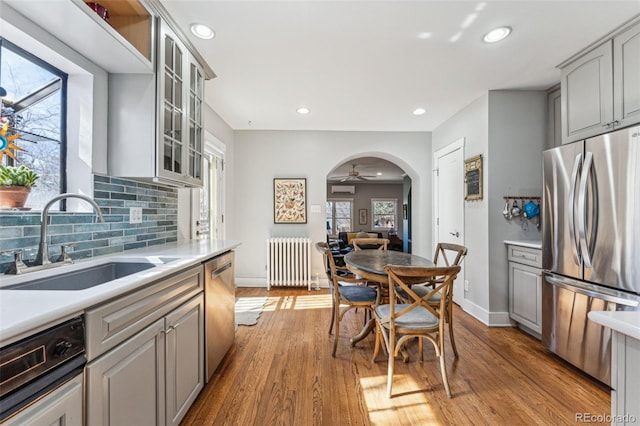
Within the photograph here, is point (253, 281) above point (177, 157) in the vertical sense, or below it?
below

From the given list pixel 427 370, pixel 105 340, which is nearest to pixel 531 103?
pixel 427 370

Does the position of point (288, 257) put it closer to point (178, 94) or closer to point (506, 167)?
point (178, 94)

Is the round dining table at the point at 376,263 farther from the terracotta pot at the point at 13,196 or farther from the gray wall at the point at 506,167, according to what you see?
the terracotta pot at the point at 13,196

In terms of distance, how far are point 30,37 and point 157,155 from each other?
2.41 feet

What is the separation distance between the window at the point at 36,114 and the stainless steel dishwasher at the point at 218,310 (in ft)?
3.19

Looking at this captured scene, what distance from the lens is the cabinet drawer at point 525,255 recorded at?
2.57m

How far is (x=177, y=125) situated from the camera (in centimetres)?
205

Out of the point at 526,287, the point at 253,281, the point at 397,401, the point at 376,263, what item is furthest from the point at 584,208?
the point at 253,281

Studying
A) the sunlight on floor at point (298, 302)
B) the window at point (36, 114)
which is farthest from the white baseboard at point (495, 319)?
the window at point (36, 114)

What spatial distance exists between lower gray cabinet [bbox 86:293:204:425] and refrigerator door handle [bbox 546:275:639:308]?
264 cm

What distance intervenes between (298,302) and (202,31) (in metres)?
3.10

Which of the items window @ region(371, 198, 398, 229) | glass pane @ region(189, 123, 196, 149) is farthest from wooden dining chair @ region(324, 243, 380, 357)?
window @ region(371, 198, 398, 229)

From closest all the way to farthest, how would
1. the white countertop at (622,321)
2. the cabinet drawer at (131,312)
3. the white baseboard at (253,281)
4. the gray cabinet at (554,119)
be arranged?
the white countertop at (622,321)
the cabinet drawer at (131,312)
the gray cabinet at (554,119)
the white baseboard at (253,281)

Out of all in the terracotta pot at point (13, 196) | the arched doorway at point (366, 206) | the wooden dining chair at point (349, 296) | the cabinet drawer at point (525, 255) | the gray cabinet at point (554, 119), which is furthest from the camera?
the arched doorway at point (366, 206)
